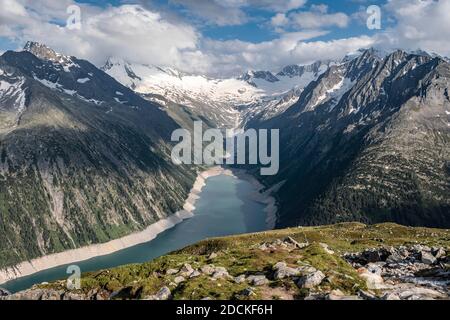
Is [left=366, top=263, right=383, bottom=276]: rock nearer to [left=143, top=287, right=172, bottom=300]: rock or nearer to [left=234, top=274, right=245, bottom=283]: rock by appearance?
[left=234, top=274, right=245, bottom=283]: rock

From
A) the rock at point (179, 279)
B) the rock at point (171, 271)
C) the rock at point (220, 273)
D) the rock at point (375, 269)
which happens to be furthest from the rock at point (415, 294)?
the rock at point (171, 271)

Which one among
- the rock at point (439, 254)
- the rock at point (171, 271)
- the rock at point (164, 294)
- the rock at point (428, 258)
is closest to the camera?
the rock at point (164, 294)

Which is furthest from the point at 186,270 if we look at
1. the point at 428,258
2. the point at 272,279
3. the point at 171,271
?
the point at 428,258

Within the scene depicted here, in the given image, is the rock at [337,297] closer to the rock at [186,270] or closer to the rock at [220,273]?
the rock at [220,273]

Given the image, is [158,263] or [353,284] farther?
[158,263]
